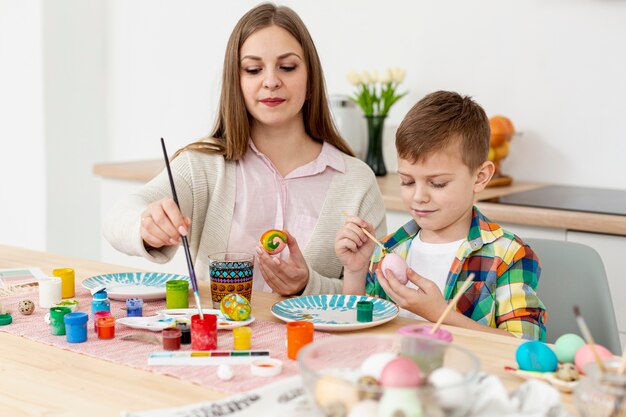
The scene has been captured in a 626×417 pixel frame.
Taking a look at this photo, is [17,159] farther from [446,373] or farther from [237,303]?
[446,373]

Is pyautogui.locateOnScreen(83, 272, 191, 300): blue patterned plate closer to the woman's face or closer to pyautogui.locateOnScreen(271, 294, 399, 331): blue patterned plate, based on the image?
pyautogui.locateOnScreen(271, 294, 399, 331): blue patterned plate

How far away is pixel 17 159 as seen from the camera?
3.91 m

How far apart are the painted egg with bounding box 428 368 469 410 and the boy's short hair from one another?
31.4 inches

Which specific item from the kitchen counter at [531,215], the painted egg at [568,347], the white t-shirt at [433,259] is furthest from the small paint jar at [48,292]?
the kitchen counter at [531,215]

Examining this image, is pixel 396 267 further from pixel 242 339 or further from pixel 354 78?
pixel 354 78

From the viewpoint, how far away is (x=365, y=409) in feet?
2.86

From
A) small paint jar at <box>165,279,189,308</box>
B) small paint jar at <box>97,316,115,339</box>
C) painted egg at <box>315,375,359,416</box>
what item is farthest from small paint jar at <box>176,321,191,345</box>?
painted egg at <box>315,375,359,416</box>

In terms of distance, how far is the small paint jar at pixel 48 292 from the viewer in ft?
5.11

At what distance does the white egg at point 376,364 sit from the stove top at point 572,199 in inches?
60.5

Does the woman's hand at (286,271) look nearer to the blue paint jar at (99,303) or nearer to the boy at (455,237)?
the boy at (455,237)

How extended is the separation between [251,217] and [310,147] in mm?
233

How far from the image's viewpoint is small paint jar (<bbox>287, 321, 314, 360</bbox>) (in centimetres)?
125

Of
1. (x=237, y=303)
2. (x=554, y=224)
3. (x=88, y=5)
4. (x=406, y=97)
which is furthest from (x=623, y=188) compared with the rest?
(x=88, y=5)

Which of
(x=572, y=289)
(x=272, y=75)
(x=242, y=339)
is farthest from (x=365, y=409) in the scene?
(x=272, y=75)
